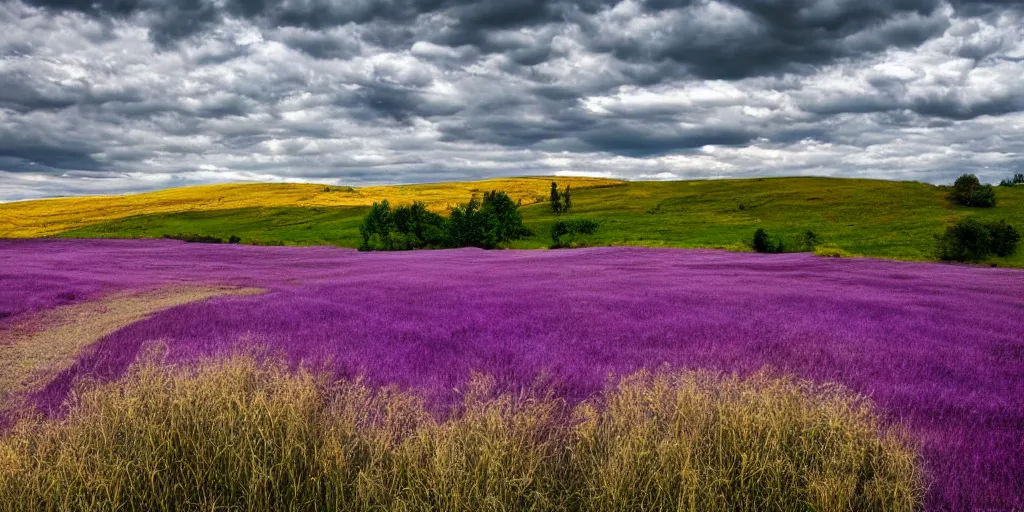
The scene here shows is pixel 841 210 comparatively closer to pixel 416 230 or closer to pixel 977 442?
pixel 416 230

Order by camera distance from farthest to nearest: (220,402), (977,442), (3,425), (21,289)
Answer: (21,289), (3,425), (977,442), (220,402)

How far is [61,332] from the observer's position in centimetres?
1022

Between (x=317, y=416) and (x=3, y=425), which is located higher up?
(x=317, y=416)

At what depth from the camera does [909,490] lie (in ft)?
9.53

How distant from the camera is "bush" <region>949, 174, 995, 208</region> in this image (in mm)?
89062

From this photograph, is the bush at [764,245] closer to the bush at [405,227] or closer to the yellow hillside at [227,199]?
the bush at [405,227]

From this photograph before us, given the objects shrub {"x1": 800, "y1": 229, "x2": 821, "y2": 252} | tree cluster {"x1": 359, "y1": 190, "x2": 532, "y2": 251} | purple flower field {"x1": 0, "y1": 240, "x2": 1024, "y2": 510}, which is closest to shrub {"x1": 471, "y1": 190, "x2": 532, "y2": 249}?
tree cluster {"x1": 359, "y1": 190, "x2": 532, "y2": 251}

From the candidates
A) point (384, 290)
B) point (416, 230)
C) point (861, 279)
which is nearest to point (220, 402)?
point (384, 290)

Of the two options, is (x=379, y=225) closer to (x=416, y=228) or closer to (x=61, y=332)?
(x=416, y=228)

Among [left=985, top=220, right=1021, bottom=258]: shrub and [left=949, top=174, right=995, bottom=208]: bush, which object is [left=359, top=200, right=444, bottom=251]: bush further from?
[left=949, top=174, right=995, bottom=208]: bush

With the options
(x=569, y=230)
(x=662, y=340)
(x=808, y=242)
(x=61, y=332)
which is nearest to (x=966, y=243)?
(x=808, y=242)

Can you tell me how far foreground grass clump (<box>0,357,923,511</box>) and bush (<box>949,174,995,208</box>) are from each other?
114m

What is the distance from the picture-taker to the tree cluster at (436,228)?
194 feet

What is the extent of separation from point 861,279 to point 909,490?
16965 millimetres
